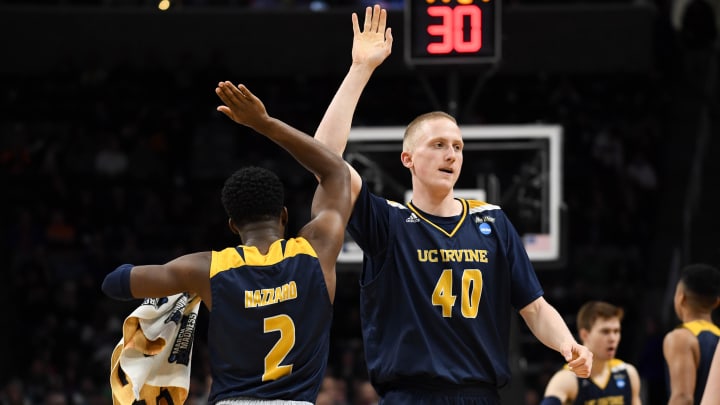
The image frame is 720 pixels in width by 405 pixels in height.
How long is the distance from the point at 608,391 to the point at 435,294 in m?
Result: 3.54

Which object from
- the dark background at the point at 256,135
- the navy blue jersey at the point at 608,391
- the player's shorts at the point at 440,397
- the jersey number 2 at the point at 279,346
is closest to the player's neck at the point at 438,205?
the player's shorts at the point at 440,397

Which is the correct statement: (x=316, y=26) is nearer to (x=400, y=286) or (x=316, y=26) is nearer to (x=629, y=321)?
(x=629, y=321)

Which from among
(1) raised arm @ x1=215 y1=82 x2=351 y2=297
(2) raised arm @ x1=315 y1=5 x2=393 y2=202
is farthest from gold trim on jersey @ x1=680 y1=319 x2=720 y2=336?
(1) raised arm @ x1=215 y1=82 x2=351 y2=297

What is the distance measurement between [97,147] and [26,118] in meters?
1.35

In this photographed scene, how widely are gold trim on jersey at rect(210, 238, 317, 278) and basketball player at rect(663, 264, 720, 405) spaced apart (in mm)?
3499

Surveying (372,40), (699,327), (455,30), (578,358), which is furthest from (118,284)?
(455,30)

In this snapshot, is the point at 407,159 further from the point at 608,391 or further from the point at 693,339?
the point at 608,391

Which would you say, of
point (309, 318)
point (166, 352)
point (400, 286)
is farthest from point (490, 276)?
point (166, 352)

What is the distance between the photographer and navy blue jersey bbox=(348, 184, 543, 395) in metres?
5.02

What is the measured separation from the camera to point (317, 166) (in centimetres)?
479

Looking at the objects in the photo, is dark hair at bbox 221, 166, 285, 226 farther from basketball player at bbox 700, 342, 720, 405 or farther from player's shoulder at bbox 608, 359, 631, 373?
player's shoulder at bbox 608, 359, 631, 373

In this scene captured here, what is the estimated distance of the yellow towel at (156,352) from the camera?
4.80m

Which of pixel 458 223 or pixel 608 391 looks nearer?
pixel 458 223

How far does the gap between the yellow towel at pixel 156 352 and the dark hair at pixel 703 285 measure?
380 cm
